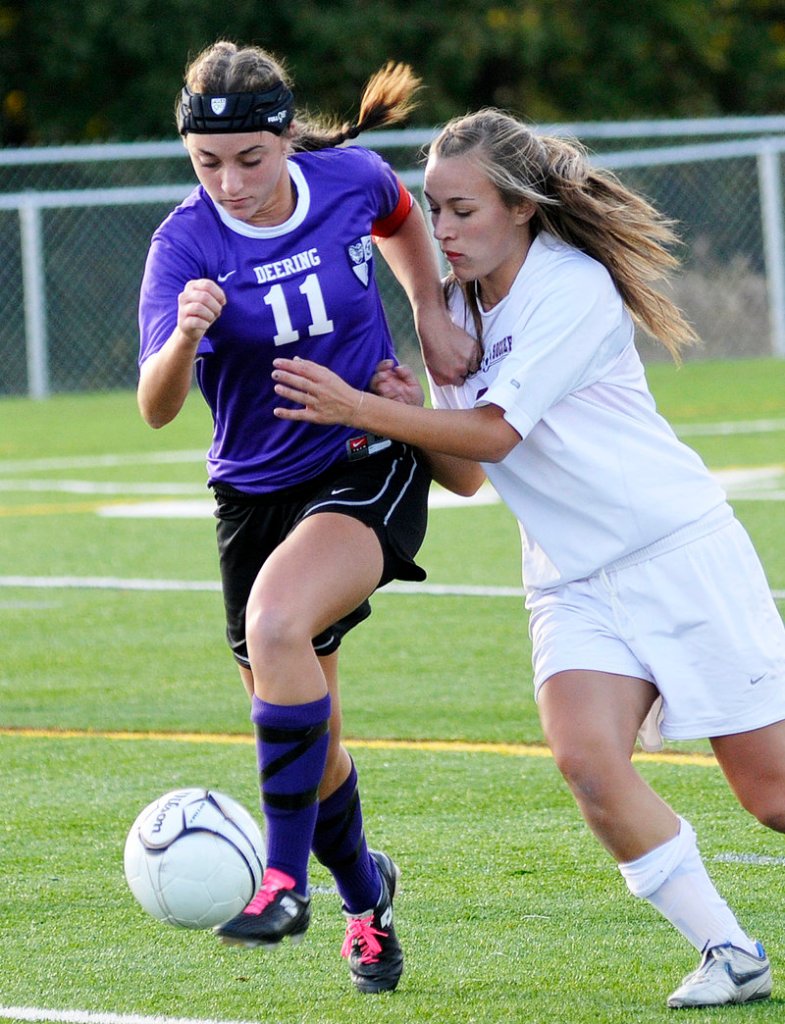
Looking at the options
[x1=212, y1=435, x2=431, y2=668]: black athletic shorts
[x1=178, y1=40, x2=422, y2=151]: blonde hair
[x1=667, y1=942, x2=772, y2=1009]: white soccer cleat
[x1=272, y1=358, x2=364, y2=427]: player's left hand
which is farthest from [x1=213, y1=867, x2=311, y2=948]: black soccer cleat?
[x1=178, y1=40, x2=422, y2=151]: blonde hair

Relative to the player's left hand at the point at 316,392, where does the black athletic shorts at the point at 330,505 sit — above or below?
below

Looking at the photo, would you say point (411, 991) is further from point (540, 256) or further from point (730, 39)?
point (730, 39)

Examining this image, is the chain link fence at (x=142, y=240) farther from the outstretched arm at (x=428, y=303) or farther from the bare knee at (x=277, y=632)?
the bare knee at (x=277, y=632)

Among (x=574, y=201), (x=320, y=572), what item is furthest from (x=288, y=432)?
(x=574, y=201)

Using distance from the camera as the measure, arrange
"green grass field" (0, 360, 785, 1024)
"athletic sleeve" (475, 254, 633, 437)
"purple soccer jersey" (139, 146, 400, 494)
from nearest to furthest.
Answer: "athletic sleeve" (475, 254, 633, 437), "green grass field" (0, 360, 785, 1024), "purple soccer jersey" (139, 146, 400, 494)

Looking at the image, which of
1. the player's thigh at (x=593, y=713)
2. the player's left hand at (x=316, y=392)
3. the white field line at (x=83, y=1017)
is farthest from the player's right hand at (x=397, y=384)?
the white field line at (x=83, y=1017)

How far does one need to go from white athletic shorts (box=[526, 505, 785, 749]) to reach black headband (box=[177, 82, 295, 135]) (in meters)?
1.21

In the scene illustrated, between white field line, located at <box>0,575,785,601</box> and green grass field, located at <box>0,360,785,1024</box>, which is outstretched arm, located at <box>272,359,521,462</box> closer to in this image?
green grass field, located at <box>0,360,785,1024</box>

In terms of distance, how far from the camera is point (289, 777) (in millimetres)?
3730

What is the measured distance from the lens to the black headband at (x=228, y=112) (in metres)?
3.93

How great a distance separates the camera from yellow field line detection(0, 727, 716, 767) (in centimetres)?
597

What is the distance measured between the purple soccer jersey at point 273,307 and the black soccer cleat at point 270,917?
3.07ft

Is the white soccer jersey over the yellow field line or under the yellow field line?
over

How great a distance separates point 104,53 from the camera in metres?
25.7
